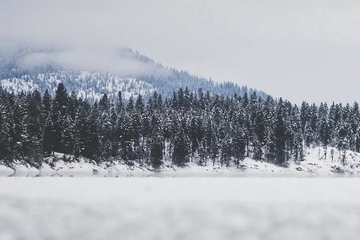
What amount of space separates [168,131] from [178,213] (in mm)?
107898

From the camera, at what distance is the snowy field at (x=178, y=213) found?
252 cm

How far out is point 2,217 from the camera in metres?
2.69

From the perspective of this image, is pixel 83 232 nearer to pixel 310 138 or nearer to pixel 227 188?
pixel 227 188

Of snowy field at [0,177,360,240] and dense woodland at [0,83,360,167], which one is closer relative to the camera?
snowy field at [0,177,360,240]

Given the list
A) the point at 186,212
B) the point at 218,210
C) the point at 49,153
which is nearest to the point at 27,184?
the point at 186,212

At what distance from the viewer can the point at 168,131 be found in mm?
110375

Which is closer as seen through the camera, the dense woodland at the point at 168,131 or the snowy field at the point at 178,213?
the snowy field at the point at 178,213

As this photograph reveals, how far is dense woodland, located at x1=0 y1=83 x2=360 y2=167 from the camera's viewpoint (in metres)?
80.1

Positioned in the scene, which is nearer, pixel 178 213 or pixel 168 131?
pixel 178 213

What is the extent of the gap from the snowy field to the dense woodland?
2489 inches

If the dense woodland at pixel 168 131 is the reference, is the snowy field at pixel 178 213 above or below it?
below

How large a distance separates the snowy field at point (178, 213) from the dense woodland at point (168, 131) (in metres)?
63.2

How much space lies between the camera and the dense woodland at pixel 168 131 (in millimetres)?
80125

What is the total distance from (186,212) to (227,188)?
40 centimetres
